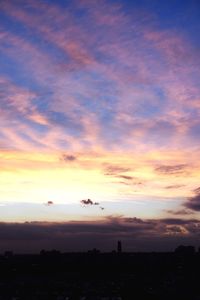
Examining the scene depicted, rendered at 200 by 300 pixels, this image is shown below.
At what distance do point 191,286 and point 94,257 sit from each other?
396ft

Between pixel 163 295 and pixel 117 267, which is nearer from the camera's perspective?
pixel 163 295

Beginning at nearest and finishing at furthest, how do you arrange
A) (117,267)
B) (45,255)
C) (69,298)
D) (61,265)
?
(69,298), (117,267), (61,265), (45,255)

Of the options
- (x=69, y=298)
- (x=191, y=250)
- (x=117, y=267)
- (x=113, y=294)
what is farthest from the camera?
(x=191, y=250)

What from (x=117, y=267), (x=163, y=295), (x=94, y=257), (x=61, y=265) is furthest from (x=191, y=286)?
(x=94, y=257)

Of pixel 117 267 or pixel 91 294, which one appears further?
pixel 117 267

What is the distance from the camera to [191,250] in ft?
652

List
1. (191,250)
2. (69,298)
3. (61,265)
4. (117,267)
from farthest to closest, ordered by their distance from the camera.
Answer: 1. (191,250)
2. (61,265)
3. (117,267)
4. (69,298)

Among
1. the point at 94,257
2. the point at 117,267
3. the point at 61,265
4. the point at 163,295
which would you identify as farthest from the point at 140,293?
the point at 94,257

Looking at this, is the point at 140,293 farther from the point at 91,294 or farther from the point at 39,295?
the point at 39,295

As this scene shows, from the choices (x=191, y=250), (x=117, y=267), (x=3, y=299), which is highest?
(x=191, y=250)

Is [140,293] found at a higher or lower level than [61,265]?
lower

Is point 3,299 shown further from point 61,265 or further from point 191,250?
point 191,250

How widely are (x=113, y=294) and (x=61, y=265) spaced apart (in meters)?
91.4

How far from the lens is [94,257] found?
7328 inches
